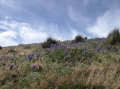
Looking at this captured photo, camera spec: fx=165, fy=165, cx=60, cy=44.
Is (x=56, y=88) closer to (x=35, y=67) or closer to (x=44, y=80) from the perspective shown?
(x=44, y=80)

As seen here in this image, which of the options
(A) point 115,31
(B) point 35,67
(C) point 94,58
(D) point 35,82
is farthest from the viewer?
(A) point 115,31

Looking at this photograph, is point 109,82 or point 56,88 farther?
point 109,82

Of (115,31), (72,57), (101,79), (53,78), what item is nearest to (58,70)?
(53,78)

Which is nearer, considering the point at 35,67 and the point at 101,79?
the point at 101,79

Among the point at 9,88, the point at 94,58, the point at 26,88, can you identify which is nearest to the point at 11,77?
the point at 9,88

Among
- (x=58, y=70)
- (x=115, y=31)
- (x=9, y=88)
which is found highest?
(x=115, y=31)

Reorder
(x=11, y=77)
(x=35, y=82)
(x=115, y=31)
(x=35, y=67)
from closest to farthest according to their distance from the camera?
(x=35, y=82) < (x=11, y=77) < (x=35, y=67) < (x=115, y=31)

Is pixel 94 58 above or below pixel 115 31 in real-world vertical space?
below

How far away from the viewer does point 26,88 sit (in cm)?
370

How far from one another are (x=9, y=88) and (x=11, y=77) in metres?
0.77

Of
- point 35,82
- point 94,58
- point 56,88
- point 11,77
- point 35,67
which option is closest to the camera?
point 56,88

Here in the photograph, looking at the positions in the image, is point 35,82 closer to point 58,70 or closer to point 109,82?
point 58,70

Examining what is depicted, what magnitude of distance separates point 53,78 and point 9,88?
1.06 meters

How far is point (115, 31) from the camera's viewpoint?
39.7ft
